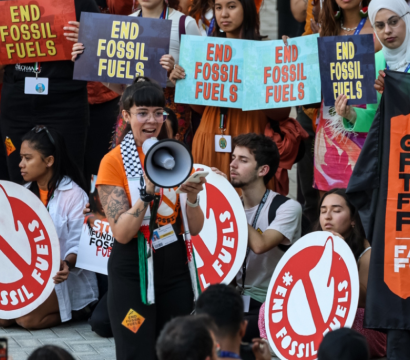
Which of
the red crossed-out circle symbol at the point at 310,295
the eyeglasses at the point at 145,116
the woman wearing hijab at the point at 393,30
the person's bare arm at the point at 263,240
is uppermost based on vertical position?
the woman wearing hijab at the point at 393,30

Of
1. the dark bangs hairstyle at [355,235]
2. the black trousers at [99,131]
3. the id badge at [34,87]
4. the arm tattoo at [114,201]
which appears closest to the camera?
the arm tattoo at [114,201]

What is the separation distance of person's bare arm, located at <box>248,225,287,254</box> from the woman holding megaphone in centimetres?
144

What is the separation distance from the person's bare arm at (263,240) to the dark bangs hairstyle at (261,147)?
502 millimetres

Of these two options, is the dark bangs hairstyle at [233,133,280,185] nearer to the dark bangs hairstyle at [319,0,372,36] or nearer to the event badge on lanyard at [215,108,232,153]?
the event badge on lanyard at [215,108,232,153]

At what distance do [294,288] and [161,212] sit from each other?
4.50 feet

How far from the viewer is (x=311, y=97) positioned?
579 cm

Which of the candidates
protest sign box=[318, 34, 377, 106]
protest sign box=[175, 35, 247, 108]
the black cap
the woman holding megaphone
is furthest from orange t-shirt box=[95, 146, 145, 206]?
protest sign box=[175, 35, 247, 108]

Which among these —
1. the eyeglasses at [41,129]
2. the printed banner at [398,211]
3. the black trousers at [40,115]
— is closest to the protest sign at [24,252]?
the eyeglasses at [41,129]

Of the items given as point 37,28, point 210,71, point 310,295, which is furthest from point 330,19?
point 37,28

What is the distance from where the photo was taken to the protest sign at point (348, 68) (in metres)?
5.35

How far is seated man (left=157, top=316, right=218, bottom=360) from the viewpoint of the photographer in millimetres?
2660

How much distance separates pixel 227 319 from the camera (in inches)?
127

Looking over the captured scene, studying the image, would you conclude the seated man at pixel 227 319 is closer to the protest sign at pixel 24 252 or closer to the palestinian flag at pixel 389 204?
the palestinian flag at pixel 389 204

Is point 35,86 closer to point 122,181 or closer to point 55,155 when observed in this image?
point 55,155
